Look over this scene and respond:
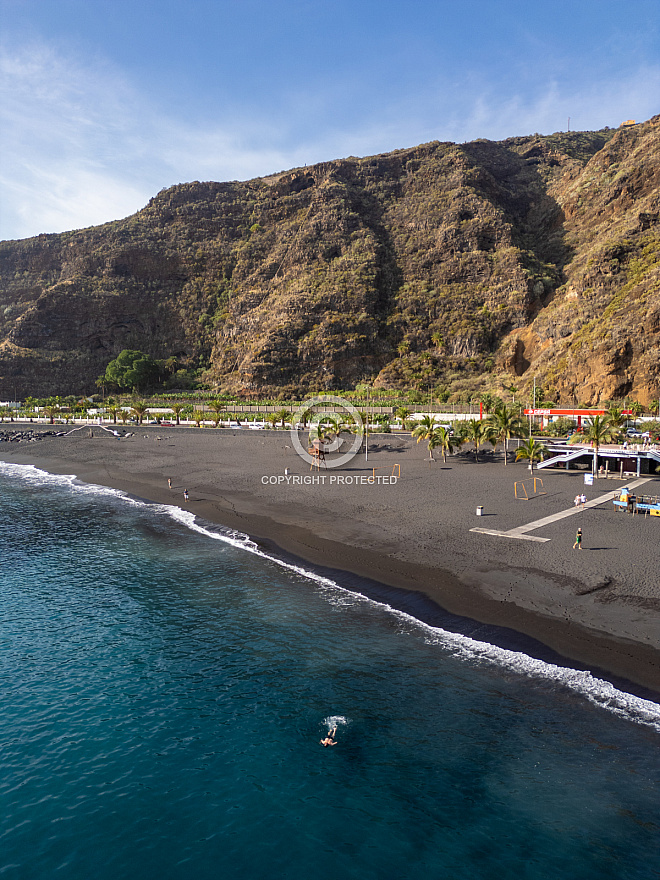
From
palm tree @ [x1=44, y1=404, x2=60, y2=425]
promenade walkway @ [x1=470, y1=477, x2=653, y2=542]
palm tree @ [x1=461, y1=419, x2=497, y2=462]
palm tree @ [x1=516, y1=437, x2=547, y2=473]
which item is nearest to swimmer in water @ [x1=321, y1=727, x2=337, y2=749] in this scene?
promenade walkway @ [x1=470, y1=477, x2=653, y2=542]

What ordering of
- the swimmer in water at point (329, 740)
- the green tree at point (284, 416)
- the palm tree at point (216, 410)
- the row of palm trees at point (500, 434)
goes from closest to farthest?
the swimmer in water at point (329, 740), the row of palm trees at point (500, 434), the green tree at point (284, 416), the palm tree at point (216, 410)

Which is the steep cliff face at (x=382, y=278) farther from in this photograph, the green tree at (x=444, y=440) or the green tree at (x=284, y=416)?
the green tree at (x=444, y=440)

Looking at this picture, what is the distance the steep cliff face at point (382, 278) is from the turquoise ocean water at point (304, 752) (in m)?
72.7

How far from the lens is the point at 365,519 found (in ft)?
105

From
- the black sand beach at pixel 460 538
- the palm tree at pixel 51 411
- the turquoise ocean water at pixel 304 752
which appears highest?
the palm tree at pixel 51 411

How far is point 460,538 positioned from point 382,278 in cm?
11076

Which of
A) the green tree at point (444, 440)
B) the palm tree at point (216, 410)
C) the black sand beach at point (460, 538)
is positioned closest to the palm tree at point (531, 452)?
the black sand beach at point (460, 538)

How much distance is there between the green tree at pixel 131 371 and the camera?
5089 inches

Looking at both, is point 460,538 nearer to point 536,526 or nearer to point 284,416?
point 536,526

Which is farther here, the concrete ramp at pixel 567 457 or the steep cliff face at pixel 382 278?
the steep cliff face at pixel 382 278

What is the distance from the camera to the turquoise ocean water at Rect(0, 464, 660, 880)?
9.92m
